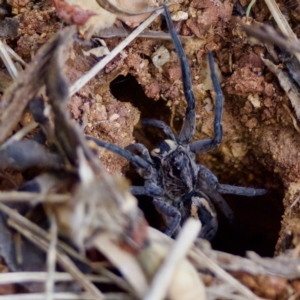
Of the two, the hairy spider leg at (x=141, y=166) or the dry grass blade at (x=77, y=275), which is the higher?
the hairy spider leg at (x=141, y=166)

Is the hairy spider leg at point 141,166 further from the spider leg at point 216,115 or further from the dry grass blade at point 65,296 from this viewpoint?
the dry grass blade at point 65,296

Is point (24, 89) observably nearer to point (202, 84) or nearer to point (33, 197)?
point (33, 197)

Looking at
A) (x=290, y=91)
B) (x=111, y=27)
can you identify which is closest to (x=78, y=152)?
(x=111, y=27)

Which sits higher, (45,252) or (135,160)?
(135,160)

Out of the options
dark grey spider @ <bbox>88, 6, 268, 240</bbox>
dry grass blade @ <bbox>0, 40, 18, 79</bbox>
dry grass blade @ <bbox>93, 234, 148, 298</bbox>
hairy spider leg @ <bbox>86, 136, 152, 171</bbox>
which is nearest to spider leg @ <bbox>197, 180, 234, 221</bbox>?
dark grey spider @ <bbox>88, 6, 268, 240</bbox>

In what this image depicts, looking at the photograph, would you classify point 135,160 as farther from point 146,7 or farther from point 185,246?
point 185,246

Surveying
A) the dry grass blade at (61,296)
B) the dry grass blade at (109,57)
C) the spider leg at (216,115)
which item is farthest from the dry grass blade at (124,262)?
the spider leg at (216,115)

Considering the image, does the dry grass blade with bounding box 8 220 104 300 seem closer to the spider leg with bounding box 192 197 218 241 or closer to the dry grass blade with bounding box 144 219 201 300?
the dry grass blade with bounding box 144 219 201 300
